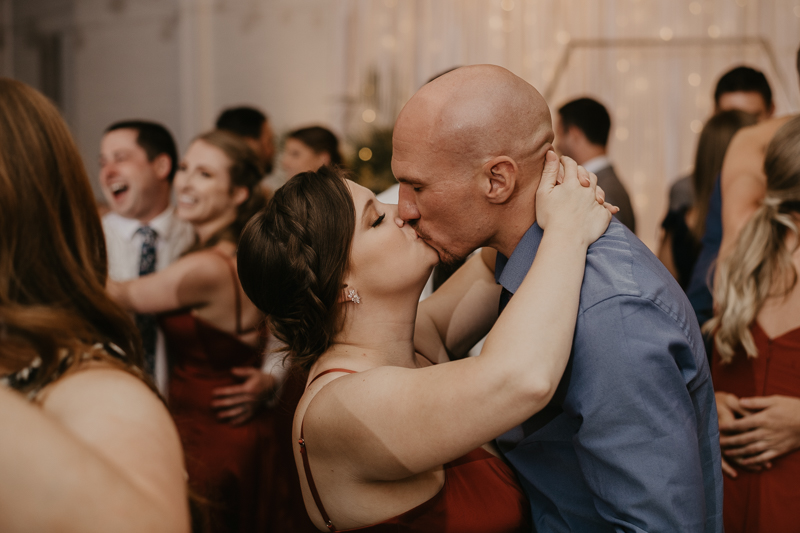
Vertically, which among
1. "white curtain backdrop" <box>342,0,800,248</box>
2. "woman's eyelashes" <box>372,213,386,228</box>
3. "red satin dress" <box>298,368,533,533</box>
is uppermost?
"white curtain backdrop" <box>342,0,800,248</box>

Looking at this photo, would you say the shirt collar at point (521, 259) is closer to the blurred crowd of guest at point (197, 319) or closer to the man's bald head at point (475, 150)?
the man's bald head at point (475, 150)

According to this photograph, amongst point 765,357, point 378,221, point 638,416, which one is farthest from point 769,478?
point 378,221

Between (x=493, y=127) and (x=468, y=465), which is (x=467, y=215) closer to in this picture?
(x=493, y=127)

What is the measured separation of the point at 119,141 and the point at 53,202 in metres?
2.50

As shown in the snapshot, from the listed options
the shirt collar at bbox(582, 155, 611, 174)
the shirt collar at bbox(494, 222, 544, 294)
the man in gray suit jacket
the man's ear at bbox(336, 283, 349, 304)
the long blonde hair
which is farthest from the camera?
the man in gray suit jacket

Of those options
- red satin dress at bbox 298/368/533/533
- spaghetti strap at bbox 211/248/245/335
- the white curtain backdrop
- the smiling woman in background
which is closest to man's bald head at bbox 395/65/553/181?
red satin dress at bbox 298/368/533/533

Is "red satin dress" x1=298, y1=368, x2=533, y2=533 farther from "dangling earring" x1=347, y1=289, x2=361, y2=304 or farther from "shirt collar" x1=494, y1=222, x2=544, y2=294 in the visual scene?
"shirt collar" x1=494, y1=222, x2=544, y2=294

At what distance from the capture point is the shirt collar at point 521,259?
1316 millimetres

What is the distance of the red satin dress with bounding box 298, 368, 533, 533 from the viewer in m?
1.29

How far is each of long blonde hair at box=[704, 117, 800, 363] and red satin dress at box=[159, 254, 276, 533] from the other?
173cm

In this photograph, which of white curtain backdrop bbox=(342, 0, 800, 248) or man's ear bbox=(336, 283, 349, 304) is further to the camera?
white curtain backdrop bbox=(342, 0, 800, 248)

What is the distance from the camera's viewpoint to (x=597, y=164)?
11.8 feet

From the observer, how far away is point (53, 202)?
89 cm

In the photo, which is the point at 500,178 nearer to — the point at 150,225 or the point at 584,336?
the point at 584,336
